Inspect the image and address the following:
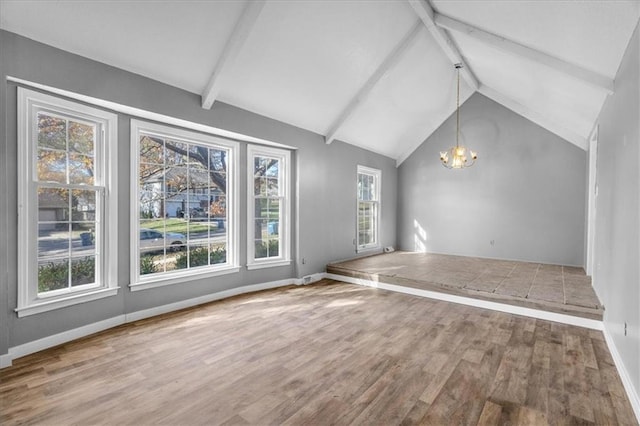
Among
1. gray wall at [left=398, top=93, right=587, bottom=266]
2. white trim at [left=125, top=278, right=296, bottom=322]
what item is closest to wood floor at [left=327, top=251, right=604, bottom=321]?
gray wall at [left=398, top=93, right=587, bottom=266]

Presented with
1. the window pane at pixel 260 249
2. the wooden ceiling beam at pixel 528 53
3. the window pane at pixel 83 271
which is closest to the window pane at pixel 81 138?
the window pane at pixel 83 271

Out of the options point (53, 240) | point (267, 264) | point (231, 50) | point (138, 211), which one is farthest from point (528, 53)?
point (53, 240)

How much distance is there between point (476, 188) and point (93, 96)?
6903 mm

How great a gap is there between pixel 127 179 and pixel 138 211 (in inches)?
15.1

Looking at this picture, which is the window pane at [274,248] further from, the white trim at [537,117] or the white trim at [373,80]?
the white trim at [537,117]

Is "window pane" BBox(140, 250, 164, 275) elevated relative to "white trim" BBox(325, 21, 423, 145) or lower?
lower

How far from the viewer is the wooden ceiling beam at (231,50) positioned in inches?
120

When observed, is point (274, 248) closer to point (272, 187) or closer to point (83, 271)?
point (272, 187)

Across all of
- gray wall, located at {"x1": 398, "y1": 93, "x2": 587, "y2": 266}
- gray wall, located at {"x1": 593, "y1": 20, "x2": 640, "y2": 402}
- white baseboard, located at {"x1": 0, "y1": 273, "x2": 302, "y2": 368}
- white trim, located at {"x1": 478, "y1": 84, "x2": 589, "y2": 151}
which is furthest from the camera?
gray wall, located at {"x1": 398, "y1": 93, "x2": 587, "y2": 266}

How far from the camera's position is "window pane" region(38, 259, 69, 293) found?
2889mm

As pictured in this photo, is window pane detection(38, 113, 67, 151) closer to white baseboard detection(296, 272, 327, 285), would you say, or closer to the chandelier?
white baseboard detection(296, 272, 327, 285)

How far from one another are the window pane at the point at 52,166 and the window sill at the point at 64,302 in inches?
45.3

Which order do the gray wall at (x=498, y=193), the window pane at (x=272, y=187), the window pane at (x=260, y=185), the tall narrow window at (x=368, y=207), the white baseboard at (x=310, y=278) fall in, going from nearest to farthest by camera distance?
the window pane at (x=260, y=185), the window pane at (x=272, y=187), the white baseboard at (x=310, y=278), the gray wall at (x=498, y=193), the tall narrow window at (x=368, y=207)

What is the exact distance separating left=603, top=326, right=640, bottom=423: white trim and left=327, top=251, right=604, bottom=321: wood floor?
0.61m
